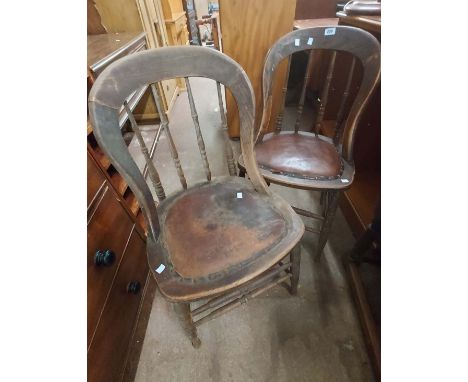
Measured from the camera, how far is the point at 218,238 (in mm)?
697

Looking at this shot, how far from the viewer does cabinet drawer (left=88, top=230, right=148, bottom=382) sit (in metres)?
0.69

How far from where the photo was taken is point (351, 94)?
1.39 m

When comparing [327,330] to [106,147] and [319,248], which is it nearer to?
[319,248]

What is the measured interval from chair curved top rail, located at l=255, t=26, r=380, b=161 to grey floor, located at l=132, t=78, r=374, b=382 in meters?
0.67

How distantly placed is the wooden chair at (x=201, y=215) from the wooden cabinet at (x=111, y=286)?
0.54 ft

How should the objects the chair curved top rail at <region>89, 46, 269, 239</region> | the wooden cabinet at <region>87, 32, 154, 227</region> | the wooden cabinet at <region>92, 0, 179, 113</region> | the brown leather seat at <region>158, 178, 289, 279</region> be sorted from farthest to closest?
the wooden cabinet at <region>92, 0, 179, 113</region> → the wooden cabinet at <region>87, 32, 154, 227</region> → the brown leather seat at <region>158, 178, 289, 279</region> → the chair curved top rail at <region>89, 46, 269, 239</region>

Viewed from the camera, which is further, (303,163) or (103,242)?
(303,163)

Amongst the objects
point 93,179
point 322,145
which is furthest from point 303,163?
point 93,179

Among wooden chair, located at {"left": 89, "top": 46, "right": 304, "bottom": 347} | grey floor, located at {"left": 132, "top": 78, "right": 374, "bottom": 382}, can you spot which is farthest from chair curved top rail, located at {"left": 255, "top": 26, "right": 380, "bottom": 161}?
grey floor, located at {"left": 132, "top": 78, "right": 374, "bottom": 382}

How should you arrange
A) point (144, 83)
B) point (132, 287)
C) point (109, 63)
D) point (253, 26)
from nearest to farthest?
1. point (144, 83)
2. point (132, 287)
3. point (109, 63)
4. point (253, 26)

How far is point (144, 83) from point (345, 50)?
2.62 ft

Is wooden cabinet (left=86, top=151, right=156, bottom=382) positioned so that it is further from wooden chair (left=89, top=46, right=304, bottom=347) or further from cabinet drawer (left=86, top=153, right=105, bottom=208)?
wooden chair (left=89, top=46, right=304, bottom=347)

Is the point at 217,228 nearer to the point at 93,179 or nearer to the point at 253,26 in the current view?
the point at 93,179
